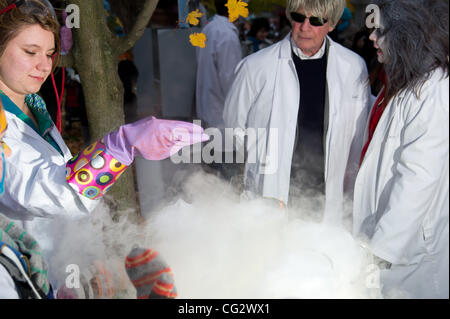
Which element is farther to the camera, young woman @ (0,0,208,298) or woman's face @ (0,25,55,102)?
woman's face @ (0,25,55,102)

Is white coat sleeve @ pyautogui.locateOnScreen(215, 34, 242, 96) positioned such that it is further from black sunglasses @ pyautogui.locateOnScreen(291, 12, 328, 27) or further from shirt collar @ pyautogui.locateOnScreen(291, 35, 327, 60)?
black sunglasses @ pyautogui.locateOnScreen(291, 12, 328, 27)

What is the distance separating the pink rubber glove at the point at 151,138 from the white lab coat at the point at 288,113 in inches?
44.1

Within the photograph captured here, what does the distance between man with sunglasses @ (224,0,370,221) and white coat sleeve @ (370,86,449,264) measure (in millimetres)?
529

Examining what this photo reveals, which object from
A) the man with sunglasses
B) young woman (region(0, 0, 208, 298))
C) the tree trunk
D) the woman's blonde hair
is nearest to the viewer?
young woman (region(0, 0, 208, 298))

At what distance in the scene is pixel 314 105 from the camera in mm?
2430

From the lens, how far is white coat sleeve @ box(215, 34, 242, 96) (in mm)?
4137

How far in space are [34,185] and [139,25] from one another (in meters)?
1.23

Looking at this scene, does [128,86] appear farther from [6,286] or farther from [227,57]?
[6,286]

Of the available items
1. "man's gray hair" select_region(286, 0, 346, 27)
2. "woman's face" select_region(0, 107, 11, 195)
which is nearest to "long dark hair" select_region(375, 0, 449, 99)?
"man's gray hair" select_region(286, 0, 346, 27)

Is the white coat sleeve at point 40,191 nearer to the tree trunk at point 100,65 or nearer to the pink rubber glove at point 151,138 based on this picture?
the pink rubber glove at point 151,138

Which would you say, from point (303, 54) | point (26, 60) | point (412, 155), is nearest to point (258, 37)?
point (303, 54)

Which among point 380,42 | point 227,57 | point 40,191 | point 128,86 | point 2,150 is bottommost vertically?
point 128,86

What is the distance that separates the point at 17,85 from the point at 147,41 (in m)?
4.42
